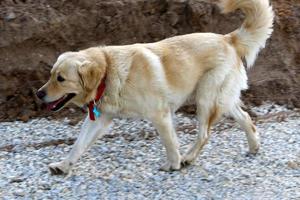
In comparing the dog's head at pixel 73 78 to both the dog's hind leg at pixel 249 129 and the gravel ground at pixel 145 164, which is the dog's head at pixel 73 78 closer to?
the gravel ground at pixel 145 164

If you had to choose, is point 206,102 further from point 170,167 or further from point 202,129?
point 170,167

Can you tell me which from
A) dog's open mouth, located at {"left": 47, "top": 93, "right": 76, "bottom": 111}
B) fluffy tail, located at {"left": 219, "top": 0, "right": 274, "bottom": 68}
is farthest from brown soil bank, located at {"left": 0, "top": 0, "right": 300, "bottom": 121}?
fluffy tail, located at {"left": 219, "top": 0, "right": 274, "bottom": 68}

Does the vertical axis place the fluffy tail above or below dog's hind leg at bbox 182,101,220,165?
above

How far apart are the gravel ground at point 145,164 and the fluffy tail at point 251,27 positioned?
1127 millimetres

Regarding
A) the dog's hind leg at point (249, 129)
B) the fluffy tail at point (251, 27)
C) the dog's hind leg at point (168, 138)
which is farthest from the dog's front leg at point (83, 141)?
the fluffy tail at point (251, 27)

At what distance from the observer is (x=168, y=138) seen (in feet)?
19.1

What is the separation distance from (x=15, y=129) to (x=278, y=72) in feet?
12.5

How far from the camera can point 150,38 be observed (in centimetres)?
851

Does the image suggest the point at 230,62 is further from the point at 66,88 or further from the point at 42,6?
the point at 42,6

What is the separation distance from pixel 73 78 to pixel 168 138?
1061 mm

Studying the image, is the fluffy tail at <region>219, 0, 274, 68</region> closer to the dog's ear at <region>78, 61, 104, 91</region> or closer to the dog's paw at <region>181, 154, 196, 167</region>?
the dog's paw at <region>181, 154, 196, 167</region>

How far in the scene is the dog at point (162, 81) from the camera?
567 cm

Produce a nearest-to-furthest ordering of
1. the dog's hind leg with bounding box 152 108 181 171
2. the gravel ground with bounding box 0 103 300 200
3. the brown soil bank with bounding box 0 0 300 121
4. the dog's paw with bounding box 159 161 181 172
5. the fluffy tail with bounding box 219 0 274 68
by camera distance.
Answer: the gravel ground with bounding box 0 103 300 200 → the dog's hind leg with bounding box 152 108 181 171 → the dog's paw with bounding box 159 161 181 172 → the fluffy tail with bounding box 219 0 274 68 → the brown soil bank with bounding box 0 0 300 121

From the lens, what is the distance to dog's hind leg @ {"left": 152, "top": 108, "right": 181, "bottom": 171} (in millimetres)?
5812
